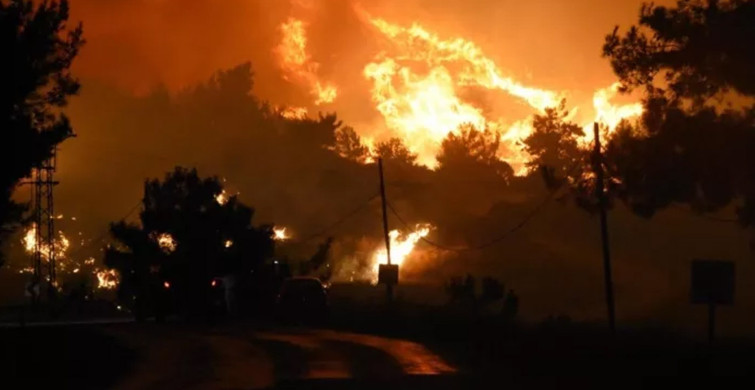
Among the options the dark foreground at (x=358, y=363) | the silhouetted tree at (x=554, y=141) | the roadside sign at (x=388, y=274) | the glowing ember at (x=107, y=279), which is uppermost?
the silhouetted tree at (x=554, y=141)

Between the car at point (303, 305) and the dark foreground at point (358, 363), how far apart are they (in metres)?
13.5

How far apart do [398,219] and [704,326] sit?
143ft

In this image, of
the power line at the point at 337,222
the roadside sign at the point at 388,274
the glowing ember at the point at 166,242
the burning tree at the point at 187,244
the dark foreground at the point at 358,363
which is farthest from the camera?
the power line at the point at 337,222

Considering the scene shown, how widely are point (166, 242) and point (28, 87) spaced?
47.1 metres

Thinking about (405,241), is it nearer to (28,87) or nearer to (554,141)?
(554,141)

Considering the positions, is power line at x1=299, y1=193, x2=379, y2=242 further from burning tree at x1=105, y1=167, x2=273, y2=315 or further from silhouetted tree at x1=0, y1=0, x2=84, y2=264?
silhouetted tree at x1=0, y1=0, x2=84, y2=264

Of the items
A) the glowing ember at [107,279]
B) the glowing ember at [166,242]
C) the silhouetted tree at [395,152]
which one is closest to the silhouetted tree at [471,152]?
the silhouetted tree at [395,152]

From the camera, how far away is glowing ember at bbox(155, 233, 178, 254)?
77.7 meters

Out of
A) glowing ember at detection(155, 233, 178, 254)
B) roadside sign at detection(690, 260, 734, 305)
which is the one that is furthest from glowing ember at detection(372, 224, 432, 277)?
roadside sign at detection(690, 260, 734, 305)

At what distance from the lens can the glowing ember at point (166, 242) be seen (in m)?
77.7

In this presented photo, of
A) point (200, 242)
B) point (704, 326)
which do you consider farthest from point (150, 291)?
point (704, 326)

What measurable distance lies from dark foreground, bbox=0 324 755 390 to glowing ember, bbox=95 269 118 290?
242 feet

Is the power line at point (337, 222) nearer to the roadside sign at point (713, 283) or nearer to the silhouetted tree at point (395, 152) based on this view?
the silhouetted tree at point (395, 152)

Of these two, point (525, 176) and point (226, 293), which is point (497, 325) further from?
point (525, 176)
